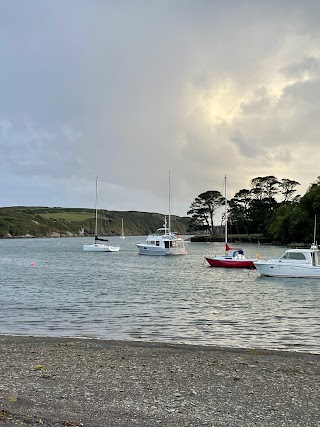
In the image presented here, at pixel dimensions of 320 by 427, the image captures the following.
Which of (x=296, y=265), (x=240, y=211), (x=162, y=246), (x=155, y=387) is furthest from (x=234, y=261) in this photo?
(x=240, y=211)

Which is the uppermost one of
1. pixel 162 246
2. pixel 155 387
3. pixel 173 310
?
pixel 162 246

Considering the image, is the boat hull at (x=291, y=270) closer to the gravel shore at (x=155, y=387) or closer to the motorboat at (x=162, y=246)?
the gravel shore at (x=155, y=387)

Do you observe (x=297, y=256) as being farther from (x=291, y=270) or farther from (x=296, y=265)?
(x=291, y=270)

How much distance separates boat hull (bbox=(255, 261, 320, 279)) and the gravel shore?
33.2 meters

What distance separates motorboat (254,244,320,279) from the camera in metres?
47.9

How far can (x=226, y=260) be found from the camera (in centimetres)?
6531

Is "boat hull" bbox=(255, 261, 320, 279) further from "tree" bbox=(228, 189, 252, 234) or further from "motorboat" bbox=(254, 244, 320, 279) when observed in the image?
"tree" bbox=(228, 189, 252, 234)

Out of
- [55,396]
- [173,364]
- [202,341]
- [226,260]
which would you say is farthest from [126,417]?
[226,260]

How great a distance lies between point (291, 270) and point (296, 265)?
0.70 m

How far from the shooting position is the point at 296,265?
47938 millimetres

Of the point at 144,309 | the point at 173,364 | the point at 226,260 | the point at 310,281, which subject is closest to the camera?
the point at 173,364

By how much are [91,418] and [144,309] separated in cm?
2126

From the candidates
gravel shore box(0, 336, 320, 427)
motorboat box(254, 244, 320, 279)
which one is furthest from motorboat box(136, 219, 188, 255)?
gravel shore box(0, 336, 320, 427)

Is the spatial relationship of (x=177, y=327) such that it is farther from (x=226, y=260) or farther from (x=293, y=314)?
(x=226, y=260)
